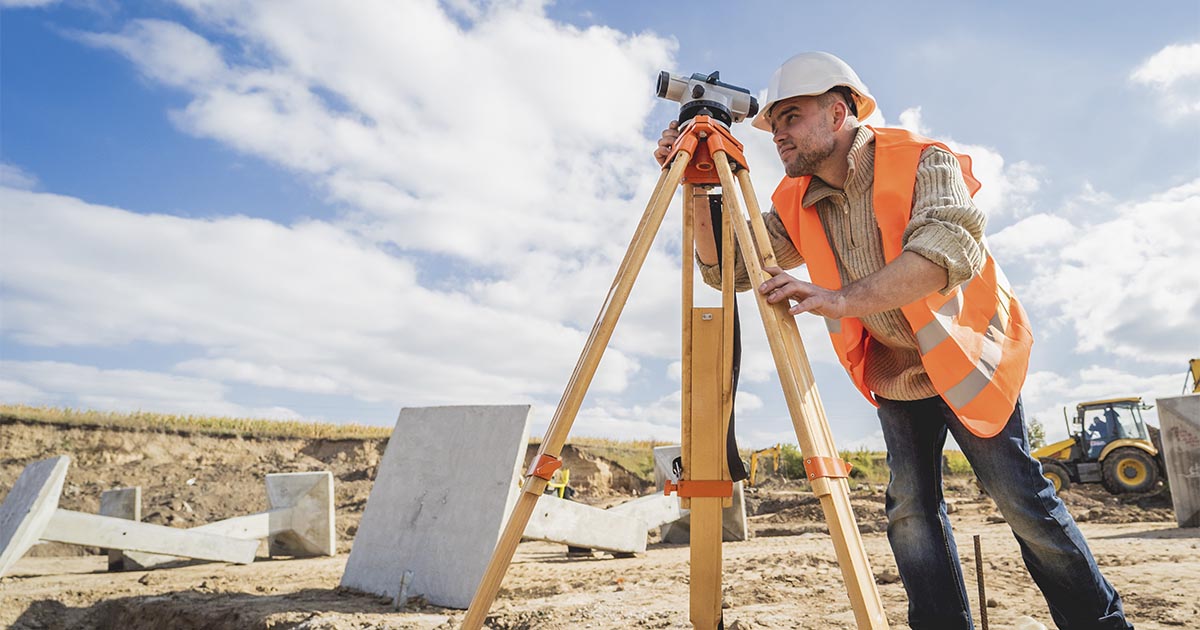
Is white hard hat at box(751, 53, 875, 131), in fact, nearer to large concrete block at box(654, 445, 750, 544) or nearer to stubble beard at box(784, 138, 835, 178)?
stubble beard at box(784, 138, 835, 178)

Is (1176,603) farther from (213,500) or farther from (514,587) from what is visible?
(213,500)

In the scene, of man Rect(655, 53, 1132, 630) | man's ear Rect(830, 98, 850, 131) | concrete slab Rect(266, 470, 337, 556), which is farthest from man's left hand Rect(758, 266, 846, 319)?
concrete slab Rect(266, 470, 337, 556)

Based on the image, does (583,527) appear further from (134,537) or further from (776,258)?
(134,537)

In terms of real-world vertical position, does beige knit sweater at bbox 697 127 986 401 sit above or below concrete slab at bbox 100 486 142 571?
above

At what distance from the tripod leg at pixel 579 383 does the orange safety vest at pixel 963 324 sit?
2.17 feet

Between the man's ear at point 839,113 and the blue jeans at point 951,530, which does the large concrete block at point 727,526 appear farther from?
the man's ear at point 839,113

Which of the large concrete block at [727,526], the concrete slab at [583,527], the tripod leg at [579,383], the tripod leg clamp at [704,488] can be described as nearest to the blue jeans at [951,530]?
the tripod leg clamp at [704,488]

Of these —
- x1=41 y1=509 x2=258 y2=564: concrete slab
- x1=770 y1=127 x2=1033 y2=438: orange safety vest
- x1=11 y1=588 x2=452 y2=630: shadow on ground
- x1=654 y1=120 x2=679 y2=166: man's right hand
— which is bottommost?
x1=11 y1=588 x2=452 y2=630: shadow on ground

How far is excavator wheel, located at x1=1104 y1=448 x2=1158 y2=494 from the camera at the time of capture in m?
11.9

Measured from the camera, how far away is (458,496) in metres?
4.36

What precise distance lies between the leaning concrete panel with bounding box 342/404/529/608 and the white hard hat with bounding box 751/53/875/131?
8.65 ft

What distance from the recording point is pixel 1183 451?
777 centimetres

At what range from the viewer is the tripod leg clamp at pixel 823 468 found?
67.0 inches

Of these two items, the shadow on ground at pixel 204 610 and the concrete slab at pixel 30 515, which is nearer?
the shadow on ground at pixel 204 610
